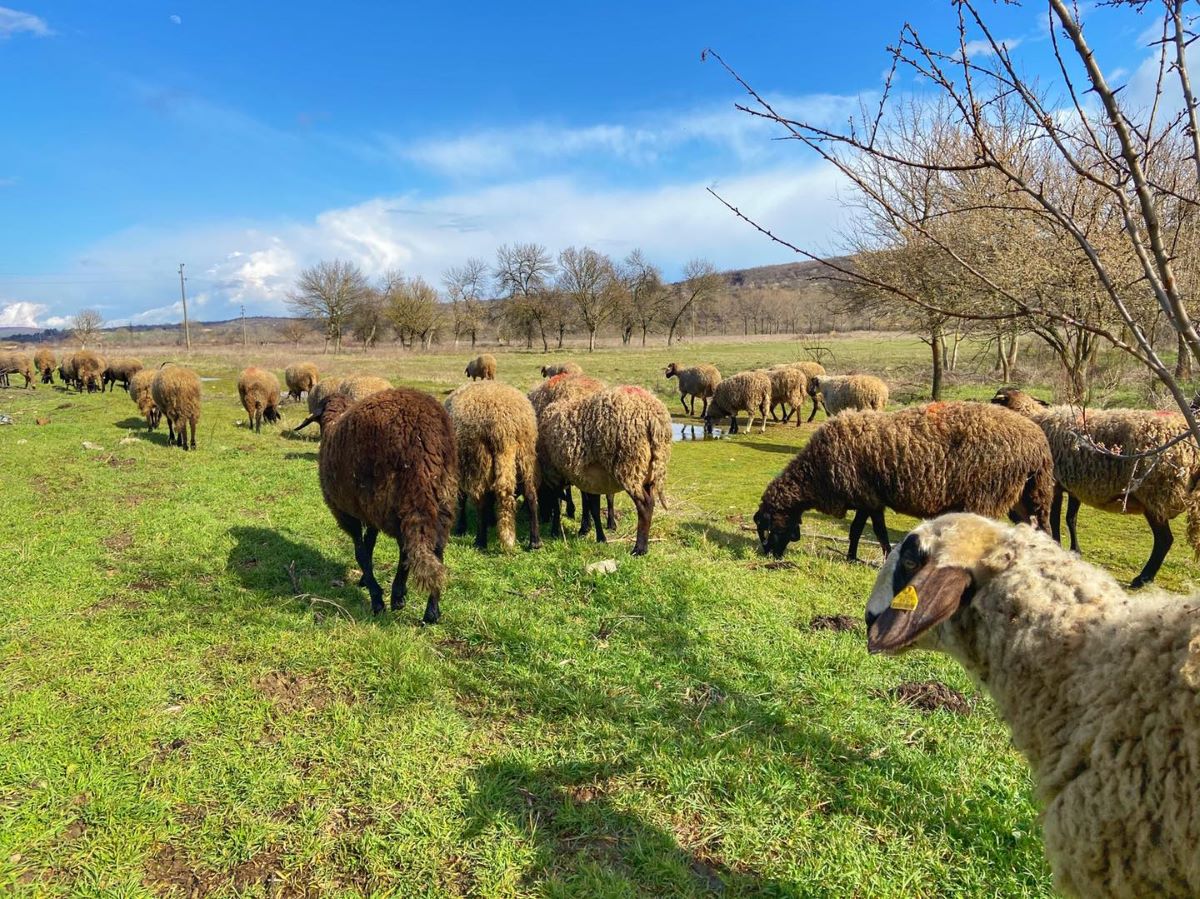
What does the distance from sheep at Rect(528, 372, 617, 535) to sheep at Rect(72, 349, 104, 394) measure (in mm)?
27759

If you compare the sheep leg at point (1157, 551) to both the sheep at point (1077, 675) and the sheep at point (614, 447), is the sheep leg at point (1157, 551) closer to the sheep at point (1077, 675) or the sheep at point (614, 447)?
the sheep at point (614, 447)

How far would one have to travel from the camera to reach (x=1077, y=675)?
2115 millimetres

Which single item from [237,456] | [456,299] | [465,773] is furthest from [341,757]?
[456,299]

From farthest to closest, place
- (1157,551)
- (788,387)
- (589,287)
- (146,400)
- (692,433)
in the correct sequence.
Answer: (589,287), (788,387), (692,433), (146,400), (1157,551)

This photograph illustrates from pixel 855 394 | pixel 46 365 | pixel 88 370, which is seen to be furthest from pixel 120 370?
pixel 855 394

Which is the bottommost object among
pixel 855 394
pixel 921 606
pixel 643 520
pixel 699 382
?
pixel 643 520

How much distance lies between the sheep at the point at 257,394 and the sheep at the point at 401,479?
13.2 m

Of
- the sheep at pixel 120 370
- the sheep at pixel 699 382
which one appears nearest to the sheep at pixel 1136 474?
the sheep at pixel 699 382

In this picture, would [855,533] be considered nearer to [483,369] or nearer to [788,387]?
[788,387]

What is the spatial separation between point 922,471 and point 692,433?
12.2m

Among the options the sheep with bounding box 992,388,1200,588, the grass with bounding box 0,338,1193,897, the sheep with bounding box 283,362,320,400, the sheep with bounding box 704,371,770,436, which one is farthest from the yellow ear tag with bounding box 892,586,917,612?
the sheep with bounding box 283,362,320,400

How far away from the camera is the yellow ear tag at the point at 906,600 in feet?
7.73

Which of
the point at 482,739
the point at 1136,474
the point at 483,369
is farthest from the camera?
the point at 483,369

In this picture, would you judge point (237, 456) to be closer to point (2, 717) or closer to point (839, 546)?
point (2, 717)
